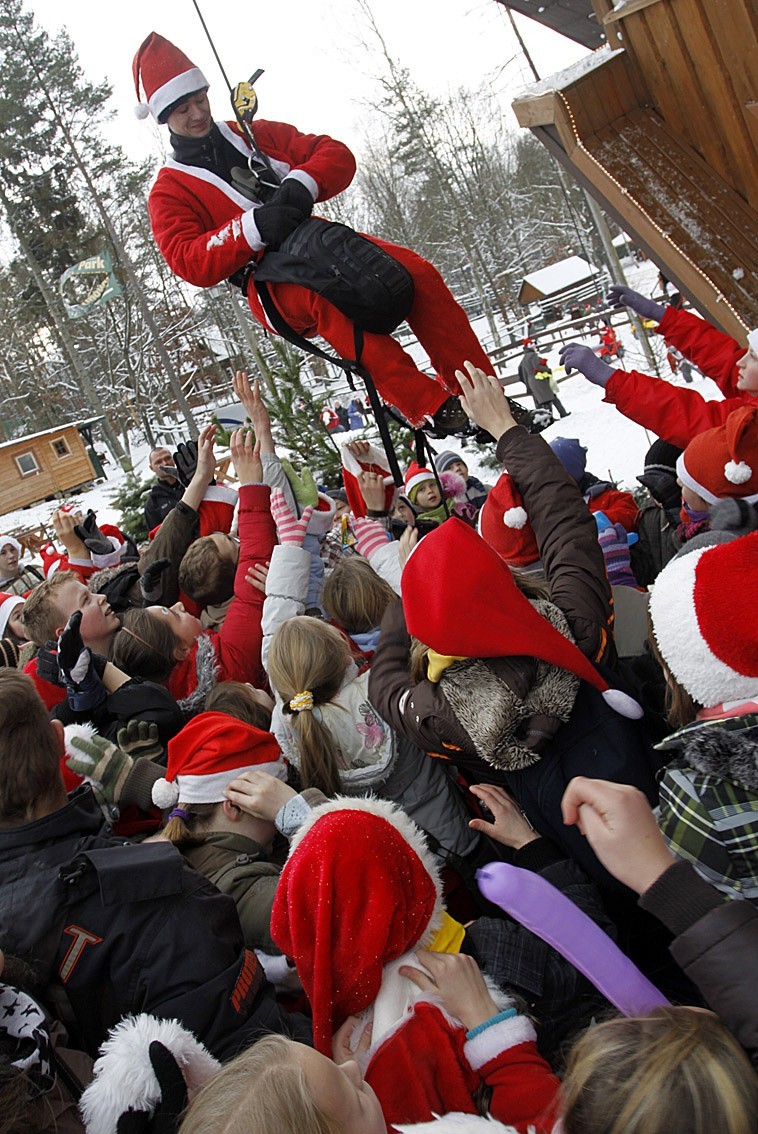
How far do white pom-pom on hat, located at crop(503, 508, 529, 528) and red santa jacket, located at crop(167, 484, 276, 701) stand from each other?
4.62 feet

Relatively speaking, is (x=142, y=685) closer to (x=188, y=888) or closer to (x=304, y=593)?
(x=304, y=593)

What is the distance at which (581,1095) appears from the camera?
105cm

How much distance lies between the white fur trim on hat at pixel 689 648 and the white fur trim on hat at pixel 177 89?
8.66 feet

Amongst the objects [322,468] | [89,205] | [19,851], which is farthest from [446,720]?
[89,205]

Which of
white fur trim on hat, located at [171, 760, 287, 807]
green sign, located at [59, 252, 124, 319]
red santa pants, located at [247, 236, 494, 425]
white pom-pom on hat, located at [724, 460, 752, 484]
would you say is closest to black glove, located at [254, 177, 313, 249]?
red santa pants, located at [247, 236, 494, 425]

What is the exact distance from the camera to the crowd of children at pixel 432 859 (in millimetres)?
1228

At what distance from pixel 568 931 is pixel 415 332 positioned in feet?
8.37

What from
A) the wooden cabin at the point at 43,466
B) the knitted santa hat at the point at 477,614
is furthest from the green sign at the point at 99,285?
the knitted santa hat at the point at 477,614

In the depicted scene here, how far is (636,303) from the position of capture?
420 cm

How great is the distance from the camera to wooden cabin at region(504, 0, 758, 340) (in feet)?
12.1

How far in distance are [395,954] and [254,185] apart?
9.97 ft

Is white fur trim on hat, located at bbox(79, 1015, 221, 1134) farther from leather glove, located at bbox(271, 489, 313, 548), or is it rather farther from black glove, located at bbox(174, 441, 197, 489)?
black glove, located at bbox(174, 441, 197, 489)

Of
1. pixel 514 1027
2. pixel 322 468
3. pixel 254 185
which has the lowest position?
pixel 514 1027

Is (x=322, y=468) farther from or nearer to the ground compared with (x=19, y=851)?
farther from the ground
